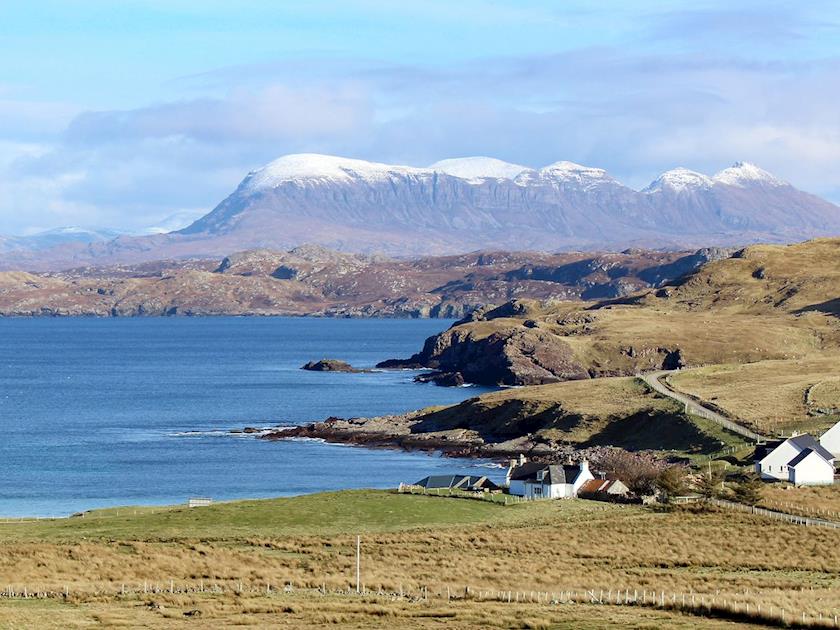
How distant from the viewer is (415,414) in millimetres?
151000

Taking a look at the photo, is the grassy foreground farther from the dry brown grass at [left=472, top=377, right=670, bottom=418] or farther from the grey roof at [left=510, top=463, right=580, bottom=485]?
the dry brown grass at [left=472, top=377, right=670, bottom=418]

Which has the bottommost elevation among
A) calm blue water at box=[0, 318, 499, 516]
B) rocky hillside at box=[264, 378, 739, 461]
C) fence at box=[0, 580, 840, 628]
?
calm blue water at box=[0, 318, 499, 516]

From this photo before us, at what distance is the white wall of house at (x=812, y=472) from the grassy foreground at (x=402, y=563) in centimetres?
1722

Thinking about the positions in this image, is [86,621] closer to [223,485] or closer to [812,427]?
[223,485]

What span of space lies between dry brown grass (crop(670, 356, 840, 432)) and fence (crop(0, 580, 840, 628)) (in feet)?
224

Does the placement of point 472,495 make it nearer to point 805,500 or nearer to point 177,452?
point 805,500

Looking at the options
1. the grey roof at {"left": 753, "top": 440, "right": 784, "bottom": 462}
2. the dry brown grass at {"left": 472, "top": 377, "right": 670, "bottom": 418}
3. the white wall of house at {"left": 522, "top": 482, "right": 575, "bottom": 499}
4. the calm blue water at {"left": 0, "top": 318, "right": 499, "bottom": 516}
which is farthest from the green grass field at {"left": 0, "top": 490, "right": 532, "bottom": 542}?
the dry brown grass at {"left": 472, "top": 377, "right": 670, "bottom": 418}

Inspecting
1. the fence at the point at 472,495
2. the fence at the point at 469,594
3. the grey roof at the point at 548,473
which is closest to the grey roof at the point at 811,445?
the grey roof at the point at 548,473

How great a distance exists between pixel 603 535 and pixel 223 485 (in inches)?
1883

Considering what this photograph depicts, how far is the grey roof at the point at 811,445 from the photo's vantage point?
3620 inches

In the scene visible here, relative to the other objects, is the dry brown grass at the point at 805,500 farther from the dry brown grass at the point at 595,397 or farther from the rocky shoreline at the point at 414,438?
the dry brown grass at the point at 595,397

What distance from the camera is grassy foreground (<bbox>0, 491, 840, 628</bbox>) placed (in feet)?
143

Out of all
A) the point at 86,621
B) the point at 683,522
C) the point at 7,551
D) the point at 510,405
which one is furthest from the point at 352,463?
the point at 86,621

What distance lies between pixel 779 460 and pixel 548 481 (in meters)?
17.1
